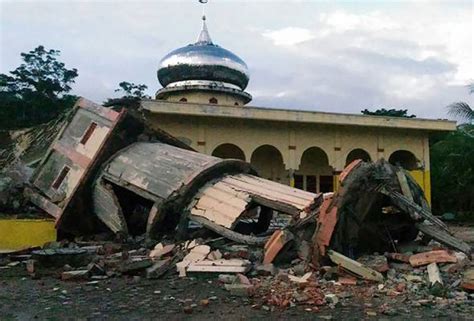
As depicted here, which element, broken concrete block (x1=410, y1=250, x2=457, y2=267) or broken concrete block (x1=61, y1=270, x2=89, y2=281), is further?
broken concrete block (x1=410, y1=250, x2=457, y2=267)

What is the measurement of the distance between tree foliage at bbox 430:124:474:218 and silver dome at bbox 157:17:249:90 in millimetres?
9426

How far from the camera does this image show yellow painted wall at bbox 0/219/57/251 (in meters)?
10.2

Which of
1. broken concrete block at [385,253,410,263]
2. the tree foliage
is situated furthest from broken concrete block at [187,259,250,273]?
the tree foliage

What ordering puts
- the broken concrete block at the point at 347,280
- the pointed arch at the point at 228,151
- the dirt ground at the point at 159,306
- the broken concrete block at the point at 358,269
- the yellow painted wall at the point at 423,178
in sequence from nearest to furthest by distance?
1. the dirt ground at the point at 159,306
2. the broken concrete block at the point at 347,280
3. the broken concrete block at the point at 358,269
4. the pointed arch at the point at 228,151
5. the yellow painted wall at the point at 423,178

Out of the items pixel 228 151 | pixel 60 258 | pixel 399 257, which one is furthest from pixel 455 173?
pixel 60 258

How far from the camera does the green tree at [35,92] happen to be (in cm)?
2290

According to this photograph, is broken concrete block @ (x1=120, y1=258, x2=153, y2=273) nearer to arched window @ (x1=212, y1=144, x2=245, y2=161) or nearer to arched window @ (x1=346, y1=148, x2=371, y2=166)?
arched window @ (x1=212, y1=144, x2=245, y2=161)

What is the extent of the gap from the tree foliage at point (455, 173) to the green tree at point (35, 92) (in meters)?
16.3

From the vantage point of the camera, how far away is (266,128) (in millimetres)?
21578

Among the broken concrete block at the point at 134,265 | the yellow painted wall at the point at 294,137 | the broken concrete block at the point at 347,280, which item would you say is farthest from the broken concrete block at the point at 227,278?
the yellow painted wall at the point at 294,137

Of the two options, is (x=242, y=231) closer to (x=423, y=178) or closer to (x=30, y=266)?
(x=30, y=266)

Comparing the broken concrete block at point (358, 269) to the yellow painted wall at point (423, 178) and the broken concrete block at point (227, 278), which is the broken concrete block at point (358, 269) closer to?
the broken concrete block at point (227, 278)

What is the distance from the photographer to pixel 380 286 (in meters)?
6.42

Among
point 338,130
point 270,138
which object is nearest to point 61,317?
point 270,138
